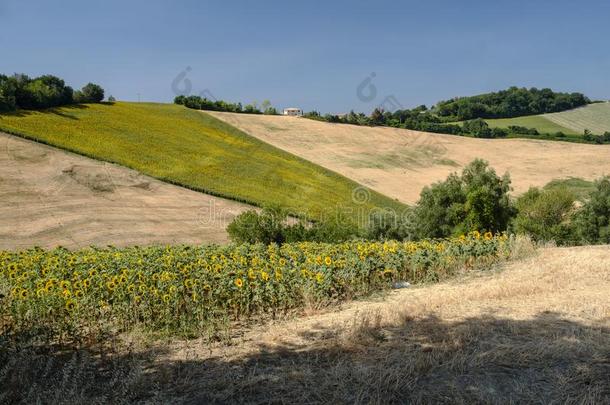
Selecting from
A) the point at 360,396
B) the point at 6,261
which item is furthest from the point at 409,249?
the point at 6,261

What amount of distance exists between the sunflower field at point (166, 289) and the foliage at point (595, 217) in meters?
29.6

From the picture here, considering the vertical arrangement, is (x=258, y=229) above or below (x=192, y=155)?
below

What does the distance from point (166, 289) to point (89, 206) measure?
1023 inches

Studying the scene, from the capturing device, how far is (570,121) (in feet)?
288

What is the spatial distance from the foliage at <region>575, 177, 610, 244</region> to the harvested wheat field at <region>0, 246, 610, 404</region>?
2979 centimetres

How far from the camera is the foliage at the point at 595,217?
33.6m

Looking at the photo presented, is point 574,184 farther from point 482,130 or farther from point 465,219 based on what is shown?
point 465,219

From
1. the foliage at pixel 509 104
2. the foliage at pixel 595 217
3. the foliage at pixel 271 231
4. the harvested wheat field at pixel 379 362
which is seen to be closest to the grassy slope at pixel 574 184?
the foliage at pixel 595 217

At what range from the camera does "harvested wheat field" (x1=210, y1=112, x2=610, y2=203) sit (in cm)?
5300

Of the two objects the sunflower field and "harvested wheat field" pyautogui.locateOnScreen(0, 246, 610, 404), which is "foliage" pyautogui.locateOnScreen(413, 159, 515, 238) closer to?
the sunflower field

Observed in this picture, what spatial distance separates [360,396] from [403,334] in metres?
1.89

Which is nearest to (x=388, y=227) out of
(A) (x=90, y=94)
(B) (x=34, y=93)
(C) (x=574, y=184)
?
(C) (x=574, y=184)

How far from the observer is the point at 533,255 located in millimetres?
12281

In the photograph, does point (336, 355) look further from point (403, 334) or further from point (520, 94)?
point (520, 94)
